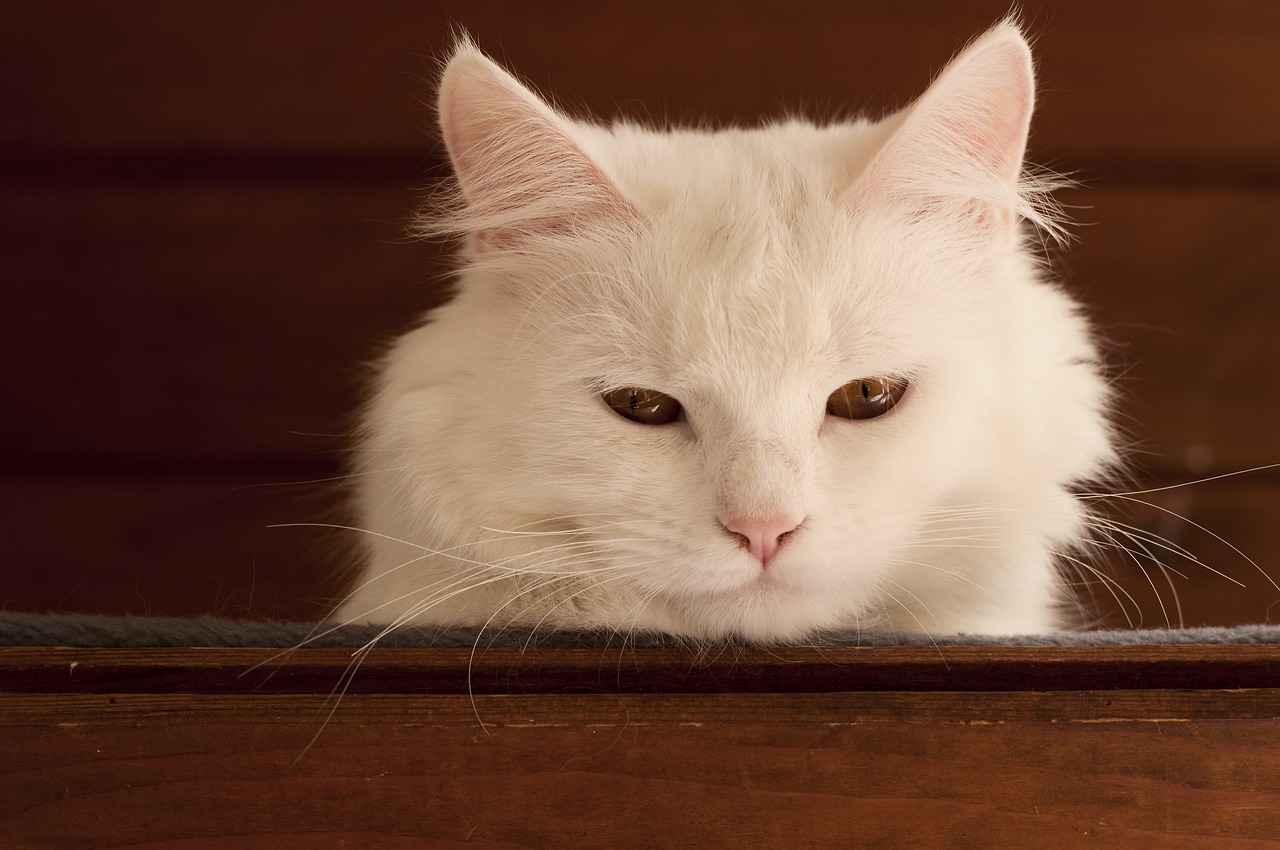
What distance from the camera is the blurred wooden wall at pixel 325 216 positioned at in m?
1.70

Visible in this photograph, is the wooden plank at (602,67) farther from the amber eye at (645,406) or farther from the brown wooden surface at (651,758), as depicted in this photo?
the brown wooden surface at (651,758)

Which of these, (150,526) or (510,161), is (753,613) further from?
(150,526)

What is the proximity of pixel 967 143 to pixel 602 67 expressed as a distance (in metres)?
0.91

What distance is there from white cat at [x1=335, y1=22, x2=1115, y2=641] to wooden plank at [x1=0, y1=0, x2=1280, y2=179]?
2.43ft

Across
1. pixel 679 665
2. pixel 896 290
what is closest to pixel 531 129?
pixel 896 290

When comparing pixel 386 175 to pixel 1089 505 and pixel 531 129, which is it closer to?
pixel 531 129

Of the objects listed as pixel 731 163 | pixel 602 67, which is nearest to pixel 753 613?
pixel 731 163

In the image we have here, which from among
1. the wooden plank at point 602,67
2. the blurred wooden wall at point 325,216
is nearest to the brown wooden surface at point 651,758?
the blurred wooden wall at point 325,216

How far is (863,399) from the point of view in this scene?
2.93ft

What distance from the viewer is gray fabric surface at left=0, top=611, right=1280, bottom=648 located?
2.41 feet

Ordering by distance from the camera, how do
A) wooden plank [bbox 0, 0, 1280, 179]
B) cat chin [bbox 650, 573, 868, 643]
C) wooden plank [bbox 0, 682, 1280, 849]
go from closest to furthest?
wooden plank [bbox 0, 682, 1280, 849]
cat chin [bbox 650, 573, 868, 643]
wooden plank [bbox 0, 0, 1280, 179]

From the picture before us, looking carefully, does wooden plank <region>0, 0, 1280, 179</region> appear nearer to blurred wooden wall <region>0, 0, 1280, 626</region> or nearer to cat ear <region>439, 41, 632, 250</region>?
blurred wooden wall <region>0, 0, 1280, 626</region>

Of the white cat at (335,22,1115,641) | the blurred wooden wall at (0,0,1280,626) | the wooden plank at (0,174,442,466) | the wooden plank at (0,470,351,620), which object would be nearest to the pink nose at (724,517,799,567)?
the white cat at (335,22,1115,641)

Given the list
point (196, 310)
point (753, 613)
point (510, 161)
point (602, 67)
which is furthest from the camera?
point (196, 310)
